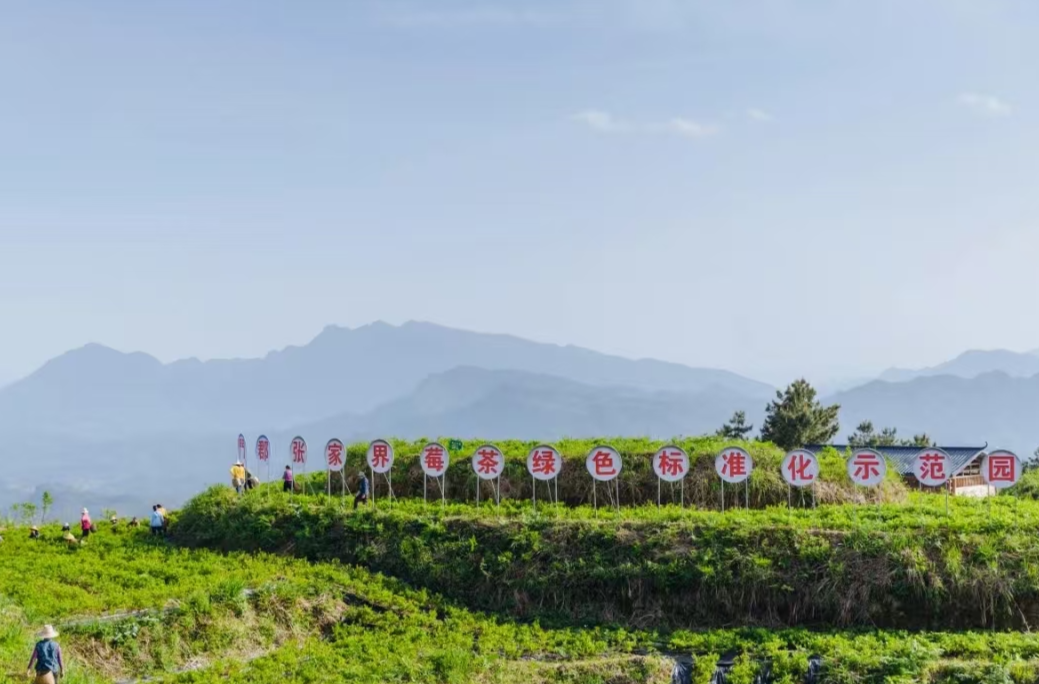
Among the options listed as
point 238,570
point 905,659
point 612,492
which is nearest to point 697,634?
point 905,659

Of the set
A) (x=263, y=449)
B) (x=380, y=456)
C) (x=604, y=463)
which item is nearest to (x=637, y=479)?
(x=604, y=463)

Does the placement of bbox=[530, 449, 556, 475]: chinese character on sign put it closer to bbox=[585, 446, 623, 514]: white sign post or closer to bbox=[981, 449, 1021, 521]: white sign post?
bbox=[585, 446, 623, 514]: white sign post

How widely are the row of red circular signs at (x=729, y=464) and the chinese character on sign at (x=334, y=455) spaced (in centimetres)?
140

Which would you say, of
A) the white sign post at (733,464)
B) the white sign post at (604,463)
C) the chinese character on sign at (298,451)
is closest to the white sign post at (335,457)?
the chinese character on sign at (298,451)

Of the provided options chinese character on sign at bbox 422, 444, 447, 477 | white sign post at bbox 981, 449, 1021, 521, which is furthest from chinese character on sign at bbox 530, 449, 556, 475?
white sign post at bbox 981, 449, 1021, 521

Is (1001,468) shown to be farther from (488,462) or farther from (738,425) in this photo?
(738,425)

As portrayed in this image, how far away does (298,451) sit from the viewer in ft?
98.0

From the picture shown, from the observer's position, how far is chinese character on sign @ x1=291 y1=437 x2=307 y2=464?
96.7 ft

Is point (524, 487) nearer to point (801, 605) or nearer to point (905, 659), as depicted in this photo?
point (801, 605)

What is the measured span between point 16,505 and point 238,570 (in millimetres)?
13151

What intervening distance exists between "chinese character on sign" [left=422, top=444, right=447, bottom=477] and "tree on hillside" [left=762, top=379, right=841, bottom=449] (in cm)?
2829

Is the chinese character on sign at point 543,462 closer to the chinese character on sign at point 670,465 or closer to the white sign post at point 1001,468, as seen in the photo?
the chinese character on sign at point 670,465

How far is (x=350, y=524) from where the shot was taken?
2542cm

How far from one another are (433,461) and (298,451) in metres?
5.73
